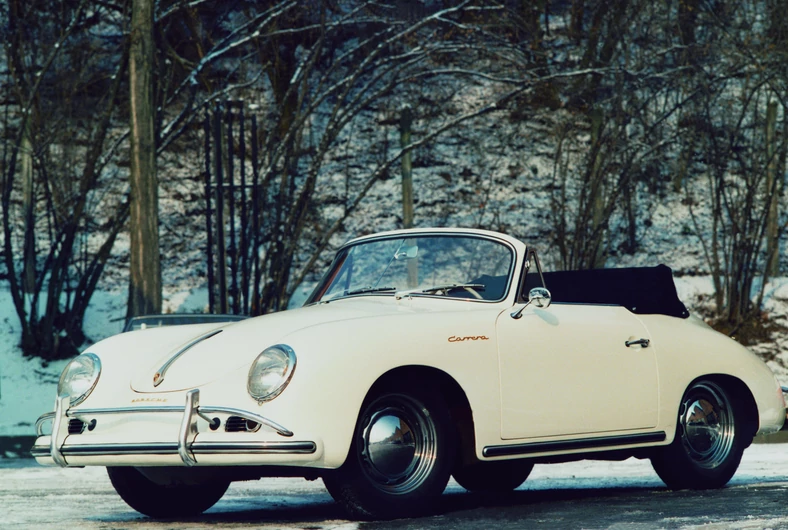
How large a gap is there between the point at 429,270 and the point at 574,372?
102 cm

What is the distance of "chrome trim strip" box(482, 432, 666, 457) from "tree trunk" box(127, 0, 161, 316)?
31.0ft

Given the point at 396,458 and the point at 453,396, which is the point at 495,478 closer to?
the point at 453,396

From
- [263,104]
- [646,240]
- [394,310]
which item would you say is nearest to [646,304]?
[394,310]

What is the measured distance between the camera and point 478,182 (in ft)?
75.8

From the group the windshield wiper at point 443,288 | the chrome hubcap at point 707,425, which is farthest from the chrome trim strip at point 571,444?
the windshield wiper at point 443,288

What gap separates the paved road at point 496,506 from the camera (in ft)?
17.5

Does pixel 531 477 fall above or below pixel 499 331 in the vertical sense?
below

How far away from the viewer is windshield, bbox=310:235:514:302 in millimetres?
6352

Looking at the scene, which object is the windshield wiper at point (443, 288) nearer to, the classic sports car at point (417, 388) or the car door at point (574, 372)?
the classic sports car at point (417, 388)

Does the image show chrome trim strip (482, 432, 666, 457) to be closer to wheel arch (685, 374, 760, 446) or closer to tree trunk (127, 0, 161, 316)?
wheel arch (685, 374, 760, 446)

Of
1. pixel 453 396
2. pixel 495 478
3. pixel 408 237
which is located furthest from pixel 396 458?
pixel 495 478

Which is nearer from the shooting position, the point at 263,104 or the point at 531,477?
the point at 531,477

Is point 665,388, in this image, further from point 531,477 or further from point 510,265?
point 531,477

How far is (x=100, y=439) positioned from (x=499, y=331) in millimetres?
2035
